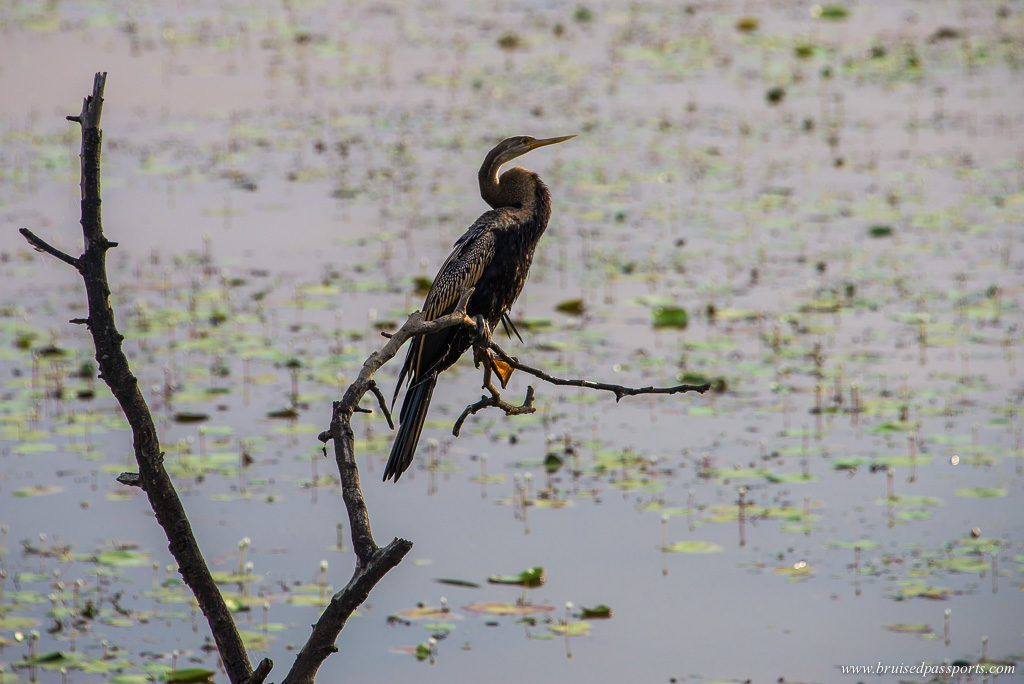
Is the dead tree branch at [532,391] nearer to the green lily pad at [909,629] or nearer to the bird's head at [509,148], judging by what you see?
the bird's head at [509,148]

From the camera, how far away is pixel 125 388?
2.87 m

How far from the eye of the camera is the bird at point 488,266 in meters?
4.50

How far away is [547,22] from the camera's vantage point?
17.0 metres

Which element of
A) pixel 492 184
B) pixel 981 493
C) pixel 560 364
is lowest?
pixel 981 493

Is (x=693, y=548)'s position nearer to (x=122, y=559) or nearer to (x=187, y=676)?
(x=187, y=676)

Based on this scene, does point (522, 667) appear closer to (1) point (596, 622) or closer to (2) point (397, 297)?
(1) point (596, 622)

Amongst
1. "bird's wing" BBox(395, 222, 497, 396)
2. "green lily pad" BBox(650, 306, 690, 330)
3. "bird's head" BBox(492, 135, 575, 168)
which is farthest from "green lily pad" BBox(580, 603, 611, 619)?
"green lily pad" BBox(650, 306, 690, 330)

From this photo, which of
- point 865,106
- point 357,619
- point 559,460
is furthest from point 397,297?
point 865,106

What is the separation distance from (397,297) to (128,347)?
63.3 inches

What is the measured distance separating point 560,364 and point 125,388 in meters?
4.83

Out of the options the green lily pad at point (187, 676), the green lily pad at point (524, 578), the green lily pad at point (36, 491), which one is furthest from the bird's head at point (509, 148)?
the green lily pad at point (36, 491)

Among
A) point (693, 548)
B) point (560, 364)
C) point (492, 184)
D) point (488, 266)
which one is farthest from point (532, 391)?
point (560, 364)

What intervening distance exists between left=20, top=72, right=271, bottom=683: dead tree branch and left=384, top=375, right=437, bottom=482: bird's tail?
90 cm

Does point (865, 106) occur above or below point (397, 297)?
above
